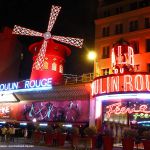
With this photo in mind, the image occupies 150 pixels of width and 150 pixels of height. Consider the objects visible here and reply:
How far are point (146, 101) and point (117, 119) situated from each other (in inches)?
Result: 174

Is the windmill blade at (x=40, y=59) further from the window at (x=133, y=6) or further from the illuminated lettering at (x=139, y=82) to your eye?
the illuminated lettering at (x=139, y=82)

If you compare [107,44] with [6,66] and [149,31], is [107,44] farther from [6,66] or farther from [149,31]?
[6,66]

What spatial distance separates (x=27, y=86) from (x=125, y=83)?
9.74m

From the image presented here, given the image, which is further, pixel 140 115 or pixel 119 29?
pixel 119 29

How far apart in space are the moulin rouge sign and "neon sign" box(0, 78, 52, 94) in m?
6.06

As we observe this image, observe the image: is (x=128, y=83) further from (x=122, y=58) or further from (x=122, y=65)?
(x=122, y=58)

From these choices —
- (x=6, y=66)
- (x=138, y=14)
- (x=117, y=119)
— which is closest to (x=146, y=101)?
(x=117, y=119)

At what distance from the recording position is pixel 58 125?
23.3 metres

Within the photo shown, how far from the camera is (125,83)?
17.8 m

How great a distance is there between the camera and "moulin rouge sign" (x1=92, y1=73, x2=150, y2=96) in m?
17.5

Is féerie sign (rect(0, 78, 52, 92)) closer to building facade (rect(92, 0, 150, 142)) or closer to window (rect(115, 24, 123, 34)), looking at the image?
building facade (rect(92, 0, 150, 142))

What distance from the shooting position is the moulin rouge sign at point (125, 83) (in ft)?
57.6

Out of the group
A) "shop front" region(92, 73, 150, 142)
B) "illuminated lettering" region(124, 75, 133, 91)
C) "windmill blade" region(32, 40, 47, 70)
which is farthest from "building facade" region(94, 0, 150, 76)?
"windmill blade" region(32, 40, 47, 70)

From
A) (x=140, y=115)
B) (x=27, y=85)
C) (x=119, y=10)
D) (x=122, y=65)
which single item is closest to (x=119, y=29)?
(x=119, y=10)
